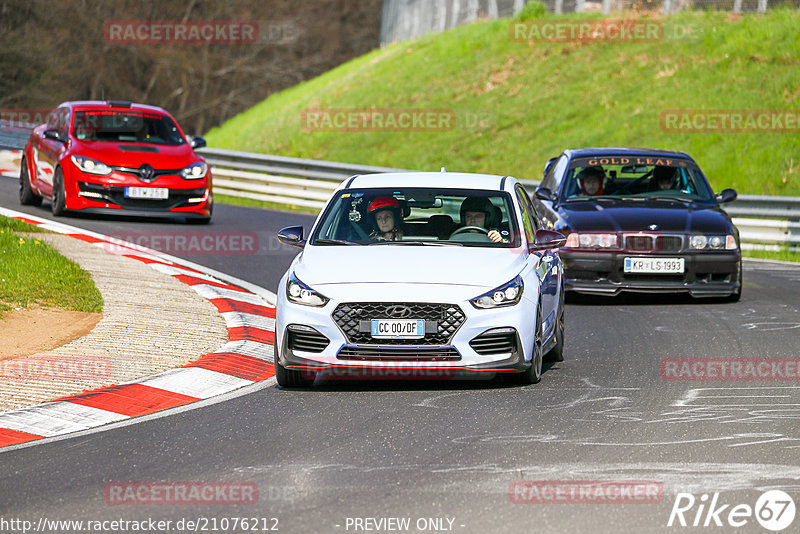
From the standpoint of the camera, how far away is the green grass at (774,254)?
1944 centimetres

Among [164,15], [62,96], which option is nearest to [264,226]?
[62,96]

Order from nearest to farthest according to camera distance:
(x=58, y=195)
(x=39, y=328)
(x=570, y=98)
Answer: (x=39, y=328) → (x=58, y=195) → (x=570, y=98)

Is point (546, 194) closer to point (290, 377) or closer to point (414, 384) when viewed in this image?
point (414, 384)

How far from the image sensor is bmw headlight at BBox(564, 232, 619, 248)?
529 inches

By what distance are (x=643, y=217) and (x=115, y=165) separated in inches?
320

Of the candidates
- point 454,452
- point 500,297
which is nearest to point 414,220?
point 500,297

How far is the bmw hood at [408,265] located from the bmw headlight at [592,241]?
4.28 meters

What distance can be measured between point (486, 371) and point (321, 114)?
99.1 ft

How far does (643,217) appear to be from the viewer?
1366 cm

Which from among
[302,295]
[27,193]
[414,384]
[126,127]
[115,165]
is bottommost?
[27,193]

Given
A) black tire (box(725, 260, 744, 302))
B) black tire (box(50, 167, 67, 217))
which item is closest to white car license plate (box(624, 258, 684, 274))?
black tire (box(725, 260, 744, 302))

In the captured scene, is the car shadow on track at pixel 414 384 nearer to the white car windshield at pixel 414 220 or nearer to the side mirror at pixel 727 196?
the white car windshield at pixel 414 220

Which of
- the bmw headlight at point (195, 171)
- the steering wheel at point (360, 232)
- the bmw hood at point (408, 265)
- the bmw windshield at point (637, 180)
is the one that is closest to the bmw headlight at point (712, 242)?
the bmw windshield at point (637, 180)

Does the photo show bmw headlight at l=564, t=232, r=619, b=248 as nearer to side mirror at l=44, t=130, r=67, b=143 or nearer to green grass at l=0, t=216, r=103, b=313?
green grass at l=0, t=216, r=103, b=313
